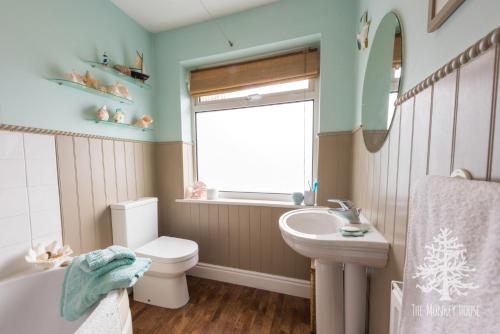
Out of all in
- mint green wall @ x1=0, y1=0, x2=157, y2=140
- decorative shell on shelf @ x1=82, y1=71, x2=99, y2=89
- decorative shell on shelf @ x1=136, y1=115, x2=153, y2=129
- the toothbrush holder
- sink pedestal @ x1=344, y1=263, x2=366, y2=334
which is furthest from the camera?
decorative shell on shelf @ x1=136, y1=115, x2=153, y2=129

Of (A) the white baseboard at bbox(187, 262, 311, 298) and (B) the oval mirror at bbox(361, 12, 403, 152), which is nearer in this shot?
(B) the oval mirror at bbox(361, 12, 403, 152)

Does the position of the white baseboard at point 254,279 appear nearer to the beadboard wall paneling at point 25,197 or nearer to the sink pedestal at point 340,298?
the sink pedestal at point 340,298

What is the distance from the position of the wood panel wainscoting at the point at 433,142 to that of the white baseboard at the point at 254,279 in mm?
695

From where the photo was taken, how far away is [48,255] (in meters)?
1.10

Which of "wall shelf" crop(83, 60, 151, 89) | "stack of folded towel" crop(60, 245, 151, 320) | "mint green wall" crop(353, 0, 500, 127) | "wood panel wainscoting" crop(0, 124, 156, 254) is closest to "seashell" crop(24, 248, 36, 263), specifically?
"wood panel wainscoting" crop(0, 124, 156, 254)

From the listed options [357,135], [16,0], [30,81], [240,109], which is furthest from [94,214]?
[357,135]

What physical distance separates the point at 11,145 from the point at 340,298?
191 cm

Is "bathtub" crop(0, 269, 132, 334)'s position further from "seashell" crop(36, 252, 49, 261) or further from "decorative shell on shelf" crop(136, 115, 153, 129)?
"decorative shell on shelf" crop(136, 115, 153, 129)

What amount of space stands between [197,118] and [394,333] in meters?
2.04

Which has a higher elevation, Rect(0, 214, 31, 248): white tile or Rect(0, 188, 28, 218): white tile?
Rect(0, 188, 28, 218): white tile

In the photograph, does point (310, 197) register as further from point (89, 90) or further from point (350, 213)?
point (89, 90)

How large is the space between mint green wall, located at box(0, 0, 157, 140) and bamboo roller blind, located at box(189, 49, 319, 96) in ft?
2.17

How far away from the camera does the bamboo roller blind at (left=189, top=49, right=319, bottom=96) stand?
1553mm

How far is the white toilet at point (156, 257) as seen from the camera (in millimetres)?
1396
